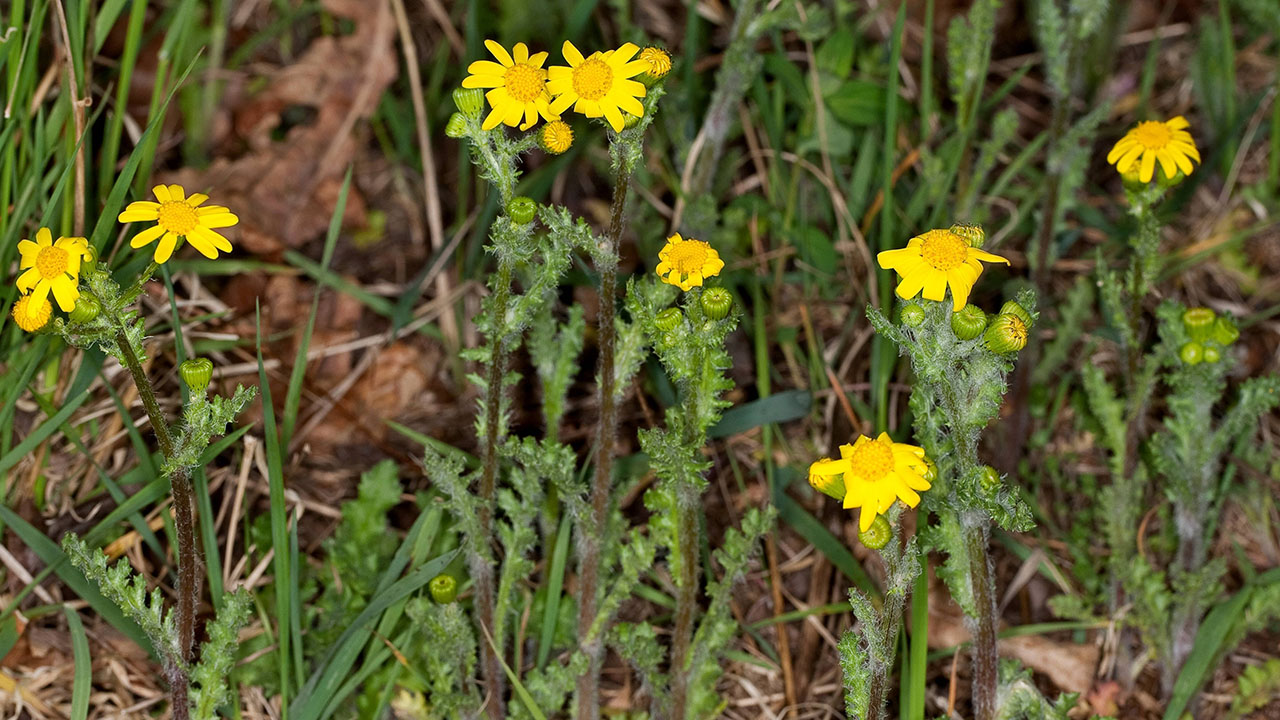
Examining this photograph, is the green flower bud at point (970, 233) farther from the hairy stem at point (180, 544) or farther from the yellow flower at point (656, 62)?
the hairy stem at point (180, 544)

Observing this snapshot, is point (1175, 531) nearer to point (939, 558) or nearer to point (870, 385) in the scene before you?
point (939, 558)

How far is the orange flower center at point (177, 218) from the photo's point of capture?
8.99 ft

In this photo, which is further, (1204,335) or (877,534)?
(1204,335)

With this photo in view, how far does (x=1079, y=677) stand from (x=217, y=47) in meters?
3.83

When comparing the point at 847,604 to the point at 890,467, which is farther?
the point at 847,604

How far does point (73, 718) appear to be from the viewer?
2.98 m

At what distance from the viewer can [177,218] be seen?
9.00ft

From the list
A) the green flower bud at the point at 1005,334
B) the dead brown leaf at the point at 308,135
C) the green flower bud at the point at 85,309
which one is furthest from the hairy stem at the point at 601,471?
the dead brown leaf at the point at 308,135

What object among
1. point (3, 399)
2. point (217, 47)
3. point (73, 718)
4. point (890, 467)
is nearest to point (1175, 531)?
point (890, 467)

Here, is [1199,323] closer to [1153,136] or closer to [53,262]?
[1153,136]

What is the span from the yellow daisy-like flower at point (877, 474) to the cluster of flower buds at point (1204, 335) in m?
1.16

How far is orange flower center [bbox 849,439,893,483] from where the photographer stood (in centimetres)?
251

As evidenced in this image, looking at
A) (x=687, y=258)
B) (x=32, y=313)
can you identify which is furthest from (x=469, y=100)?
(x=32, y=313)

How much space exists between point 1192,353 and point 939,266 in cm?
112
